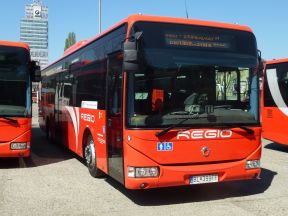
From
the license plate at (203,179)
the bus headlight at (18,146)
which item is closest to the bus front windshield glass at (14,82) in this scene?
the bus headlight at (18,146)

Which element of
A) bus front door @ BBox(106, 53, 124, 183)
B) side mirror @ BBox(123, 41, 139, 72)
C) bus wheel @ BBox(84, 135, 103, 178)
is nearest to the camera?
side mirror @ BBox(123, 41, 139, 72)

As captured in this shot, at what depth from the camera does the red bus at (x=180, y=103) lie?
269 inches

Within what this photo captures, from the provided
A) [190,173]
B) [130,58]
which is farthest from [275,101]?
[130,58]

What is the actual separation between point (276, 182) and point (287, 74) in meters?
5.70

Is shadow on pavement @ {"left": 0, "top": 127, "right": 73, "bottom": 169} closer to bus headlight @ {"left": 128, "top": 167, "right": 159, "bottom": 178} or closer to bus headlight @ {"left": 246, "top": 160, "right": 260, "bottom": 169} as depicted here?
bus headlight @ {"left": 128, "top": 167, "right": 159, "bottom": 178}

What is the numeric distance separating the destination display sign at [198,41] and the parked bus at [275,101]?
22.9 feet

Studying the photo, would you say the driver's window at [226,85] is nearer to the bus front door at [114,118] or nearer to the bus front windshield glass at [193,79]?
the bus front windshield glass at [193,79]

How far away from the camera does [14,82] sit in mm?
10461

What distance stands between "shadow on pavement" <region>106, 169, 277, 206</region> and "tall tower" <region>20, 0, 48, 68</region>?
448 ft

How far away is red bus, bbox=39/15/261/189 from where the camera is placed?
6.84 m

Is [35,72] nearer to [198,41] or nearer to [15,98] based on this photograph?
[15,98]

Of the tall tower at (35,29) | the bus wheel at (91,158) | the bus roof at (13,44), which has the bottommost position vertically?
the bus wheel at (91,158)

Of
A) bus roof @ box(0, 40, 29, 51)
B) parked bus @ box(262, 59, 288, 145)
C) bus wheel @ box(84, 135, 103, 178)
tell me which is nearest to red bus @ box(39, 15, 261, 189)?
bus wheel @ box(84, 135, 103, 178)

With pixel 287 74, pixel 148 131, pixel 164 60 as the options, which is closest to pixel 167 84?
pixel 164 60
